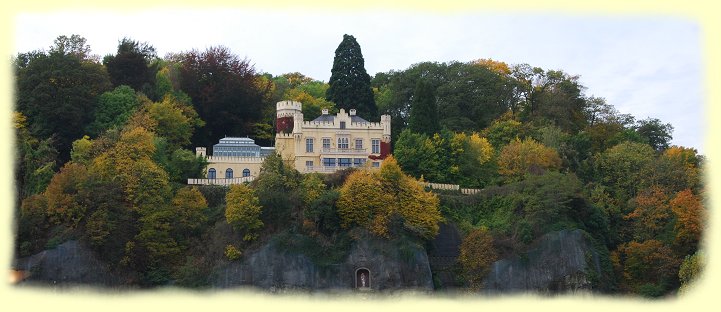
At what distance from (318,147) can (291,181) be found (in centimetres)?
758

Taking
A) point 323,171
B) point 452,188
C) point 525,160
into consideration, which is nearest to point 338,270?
point 323,171

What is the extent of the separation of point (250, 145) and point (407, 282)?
15.6 m

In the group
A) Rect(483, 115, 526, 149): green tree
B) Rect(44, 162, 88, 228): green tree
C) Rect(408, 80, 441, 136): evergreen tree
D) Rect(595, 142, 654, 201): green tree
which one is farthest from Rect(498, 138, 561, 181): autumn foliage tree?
Rect(44, 162, 88, 228): green tree

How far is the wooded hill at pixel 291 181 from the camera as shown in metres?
64.3

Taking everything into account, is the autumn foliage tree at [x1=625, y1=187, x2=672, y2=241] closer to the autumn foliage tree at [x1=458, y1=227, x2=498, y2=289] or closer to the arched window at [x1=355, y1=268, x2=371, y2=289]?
the autumn foliage tree at [x1=458, y1=227, x2=498, y2=289]

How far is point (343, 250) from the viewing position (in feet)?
213

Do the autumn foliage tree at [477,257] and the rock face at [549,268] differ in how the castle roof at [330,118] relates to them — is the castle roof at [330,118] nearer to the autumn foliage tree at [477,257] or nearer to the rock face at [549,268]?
the autumn foliage tree at [477,257]

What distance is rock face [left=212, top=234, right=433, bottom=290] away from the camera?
2516 inches

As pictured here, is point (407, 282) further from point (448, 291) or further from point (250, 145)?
point (250, 145)

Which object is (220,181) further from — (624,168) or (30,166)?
(624,168)

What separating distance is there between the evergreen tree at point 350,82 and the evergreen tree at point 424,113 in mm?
6202

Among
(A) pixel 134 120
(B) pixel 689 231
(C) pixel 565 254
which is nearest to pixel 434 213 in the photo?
(C) pixel 565 254

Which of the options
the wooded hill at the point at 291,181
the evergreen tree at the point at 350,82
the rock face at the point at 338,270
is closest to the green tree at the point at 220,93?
the wooded hill at the point at 291,181

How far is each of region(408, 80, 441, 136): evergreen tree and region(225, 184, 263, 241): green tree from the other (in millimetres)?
13083
